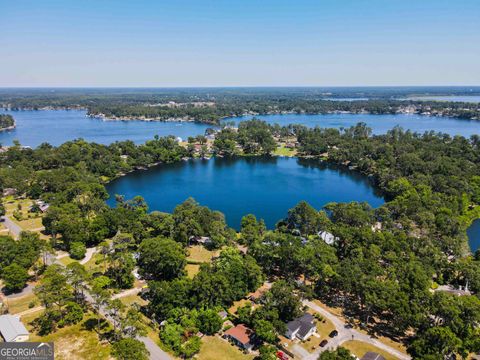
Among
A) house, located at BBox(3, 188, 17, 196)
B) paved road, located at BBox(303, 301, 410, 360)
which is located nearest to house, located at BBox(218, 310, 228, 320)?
paved road, located at BBox(303, 301, 410, 360)

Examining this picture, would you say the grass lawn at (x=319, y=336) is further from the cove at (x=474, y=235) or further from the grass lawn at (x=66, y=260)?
the cove at (x=474, y=235)

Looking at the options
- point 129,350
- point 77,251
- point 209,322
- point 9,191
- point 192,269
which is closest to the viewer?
point 129,350

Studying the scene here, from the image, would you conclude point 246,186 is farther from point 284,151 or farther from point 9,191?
point 9,191

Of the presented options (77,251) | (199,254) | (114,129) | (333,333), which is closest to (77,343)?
(77,251)

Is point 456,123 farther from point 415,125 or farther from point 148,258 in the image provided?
point 148,258

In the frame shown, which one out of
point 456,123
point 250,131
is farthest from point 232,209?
point 456,123

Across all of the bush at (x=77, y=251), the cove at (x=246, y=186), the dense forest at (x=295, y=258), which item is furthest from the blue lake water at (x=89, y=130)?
the bush at (x=77, y=251)

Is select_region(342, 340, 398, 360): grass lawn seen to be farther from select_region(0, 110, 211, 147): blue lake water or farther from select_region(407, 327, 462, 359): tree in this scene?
select_region(0, 110, 211, 147): blue lake water
